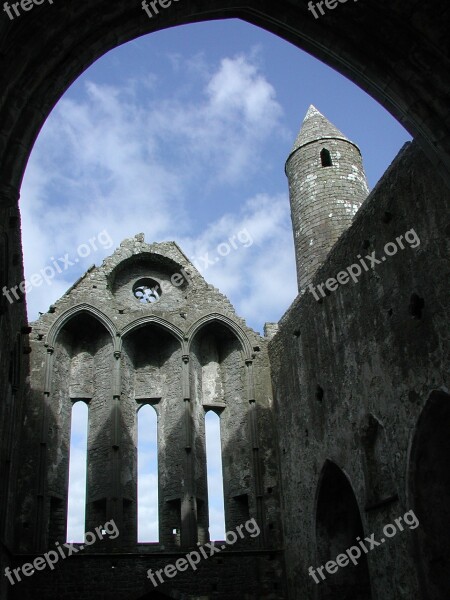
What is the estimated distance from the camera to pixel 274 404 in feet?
45.0

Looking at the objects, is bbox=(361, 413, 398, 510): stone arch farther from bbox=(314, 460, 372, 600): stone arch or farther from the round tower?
the round tower

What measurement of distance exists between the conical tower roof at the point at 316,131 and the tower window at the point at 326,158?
15.2 inches

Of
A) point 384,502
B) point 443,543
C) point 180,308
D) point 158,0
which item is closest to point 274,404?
point 180,308

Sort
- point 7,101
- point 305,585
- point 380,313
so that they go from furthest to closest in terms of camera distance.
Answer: point 305,585
point 380,313
point 7,101

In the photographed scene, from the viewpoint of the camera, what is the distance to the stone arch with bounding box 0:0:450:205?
5555 mm

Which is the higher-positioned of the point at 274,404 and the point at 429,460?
the point at 274,404

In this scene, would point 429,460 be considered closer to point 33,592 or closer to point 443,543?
point 443,543

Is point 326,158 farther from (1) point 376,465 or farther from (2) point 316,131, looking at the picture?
(1) point 376,465

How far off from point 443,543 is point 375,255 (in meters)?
3.86

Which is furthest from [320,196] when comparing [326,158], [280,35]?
[280,35]

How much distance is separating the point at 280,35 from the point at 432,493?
561 cm

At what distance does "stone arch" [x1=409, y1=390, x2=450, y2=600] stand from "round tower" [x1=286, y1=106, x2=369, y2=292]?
222 inches

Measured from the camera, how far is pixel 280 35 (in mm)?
6934

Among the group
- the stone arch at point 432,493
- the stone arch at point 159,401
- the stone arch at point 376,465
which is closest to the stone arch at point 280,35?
the stone arch at point 432,493
